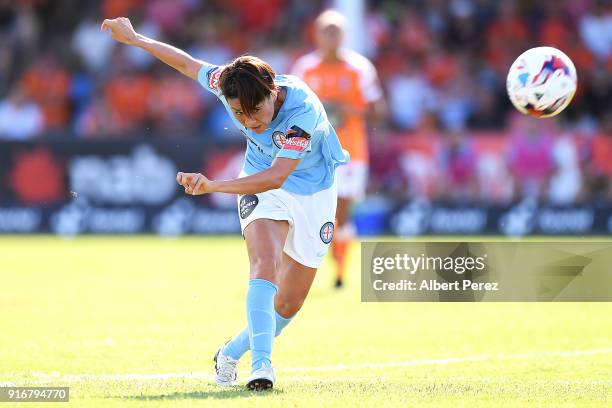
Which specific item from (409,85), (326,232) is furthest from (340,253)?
(409,85)

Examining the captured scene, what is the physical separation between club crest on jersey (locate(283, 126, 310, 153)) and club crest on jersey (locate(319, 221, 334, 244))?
0.63 meters

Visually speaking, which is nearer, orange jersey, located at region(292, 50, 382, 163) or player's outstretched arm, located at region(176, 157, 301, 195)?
player's outstretched arm, located at region(176, 157, 301, 195)

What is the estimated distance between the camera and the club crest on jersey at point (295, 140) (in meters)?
6.55

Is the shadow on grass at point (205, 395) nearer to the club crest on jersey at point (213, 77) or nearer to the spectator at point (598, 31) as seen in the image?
the club crest on jersey at point (213, 77)

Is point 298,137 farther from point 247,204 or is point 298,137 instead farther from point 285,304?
point 285,304

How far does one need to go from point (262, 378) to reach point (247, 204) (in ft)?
3.68

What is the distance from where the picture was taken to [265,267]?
652 cm

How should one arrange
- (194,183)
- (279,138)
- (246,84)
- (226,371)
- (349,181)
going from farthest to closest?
(349,181) < (226,371) < (279,138) < (246,84) < (194,183)

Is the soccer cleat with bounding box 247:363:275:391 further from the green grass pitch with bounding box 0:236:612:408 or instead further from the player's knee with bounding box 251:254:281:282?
the player's knee with bounding box 251:254:281:282

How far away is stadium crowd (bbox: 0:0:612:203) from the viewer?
61.1 feet

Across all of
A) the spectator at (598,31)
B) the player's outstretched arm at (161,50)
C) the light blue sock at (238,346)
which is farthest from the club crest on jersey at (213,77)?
the spectator at (598,31)

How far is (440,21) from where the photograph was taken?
71.7 ft

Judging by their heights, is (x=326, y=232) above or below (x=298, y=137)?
below

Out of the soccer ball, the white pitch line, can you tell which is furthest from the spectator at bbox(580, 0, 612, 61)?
the white pitch line
